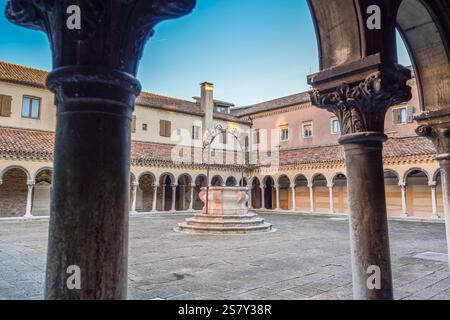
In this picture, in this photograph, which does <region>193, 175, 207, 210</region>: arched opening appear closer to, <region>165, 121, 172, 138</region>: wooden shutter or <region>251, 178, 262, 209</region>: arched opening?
<region>165, 121, 172, 138</region>: wooden shutter

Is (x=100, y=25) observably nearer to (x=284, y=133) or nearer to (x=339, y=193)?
(x=339, y=193)

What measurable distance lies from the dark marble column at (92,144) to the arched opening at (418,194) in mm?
22056

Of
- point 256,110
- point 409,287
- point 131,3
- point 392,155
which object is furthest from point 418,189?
point 131,3

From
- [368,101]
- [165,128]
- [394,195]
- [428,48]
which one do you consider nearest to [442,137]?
[428,48]

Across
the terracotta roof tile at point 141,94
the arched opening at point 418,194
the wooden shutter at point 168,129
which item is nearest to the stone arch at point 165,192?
the wooden shutter at point 168,129

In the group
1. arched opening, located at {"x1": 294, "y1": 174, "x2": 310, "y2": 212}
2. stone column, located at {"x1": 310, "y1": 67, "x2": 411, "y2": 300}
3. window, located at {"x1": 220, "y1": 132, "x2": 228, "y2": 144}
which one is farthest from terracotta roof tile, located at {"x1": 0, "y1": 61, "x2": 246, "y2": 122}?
stone column, located at {"x1": 310, "y1": 67, "x2": 411, "y2": 300}

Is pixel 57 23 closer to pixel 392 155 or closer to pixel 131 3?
pixel 131 3

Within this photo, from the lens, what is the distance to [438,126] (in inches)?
179

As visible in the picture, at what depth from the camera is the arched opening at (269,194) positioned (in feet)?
96.7

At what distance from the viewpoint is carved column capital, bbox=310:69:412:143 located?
10.2ft

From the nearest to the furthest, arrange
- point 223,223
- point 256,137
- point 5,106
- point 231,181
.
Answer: point 223,223, point 5,106, point 231,181, point 256,137

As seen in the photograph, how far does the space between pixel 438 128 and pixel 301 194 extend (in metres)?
23.3

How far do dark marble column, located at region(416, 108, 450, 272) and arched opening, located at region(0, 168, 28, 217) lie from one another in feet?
71.5

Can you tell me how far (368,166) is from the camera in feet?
10.1
